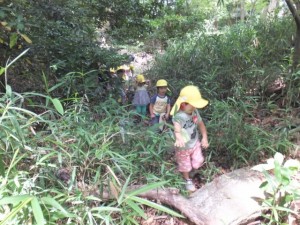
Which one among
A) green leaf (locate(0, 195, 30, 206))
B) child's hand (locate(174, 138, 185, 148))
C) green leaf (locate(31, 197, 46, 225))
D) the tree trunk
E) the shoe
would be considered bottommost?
the shoe

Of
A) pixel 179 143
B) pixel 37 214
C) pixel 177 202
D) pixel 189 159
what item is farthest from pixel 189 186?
pixel 37 214

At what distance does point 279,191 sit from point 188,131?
1.03 m

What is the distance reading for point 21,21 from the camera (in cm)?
327

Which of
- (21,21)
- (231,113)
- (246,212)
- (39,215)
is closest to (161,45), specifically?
(231,113)

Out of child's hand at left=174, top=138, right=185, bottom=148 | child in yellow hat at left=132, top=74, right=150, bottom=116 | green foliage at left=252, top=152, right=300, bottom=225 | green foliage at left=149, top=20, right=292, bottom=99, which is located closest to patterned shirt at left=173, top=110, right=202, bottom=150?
child's hand at left=174, top=138, right=185, bottom=148

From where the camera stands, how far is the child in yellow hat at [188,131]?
10.1 ft

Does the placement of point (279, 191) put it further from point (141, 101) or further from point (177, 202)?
point (141, 101)

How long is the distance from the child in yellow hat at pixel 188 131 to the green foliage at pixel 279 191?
0.77m

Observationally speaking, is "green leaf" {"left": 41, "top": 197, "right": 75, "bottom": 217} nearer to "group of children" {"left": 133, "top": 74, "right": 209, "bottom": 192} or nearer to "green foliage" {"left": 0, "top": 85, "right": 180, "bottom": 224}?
"green foliage" {"left": 0, "top": 85, "right": 180, "bottom": 224}

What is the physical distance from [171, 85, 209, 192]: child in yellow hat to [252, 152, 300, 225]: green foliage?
0.77m

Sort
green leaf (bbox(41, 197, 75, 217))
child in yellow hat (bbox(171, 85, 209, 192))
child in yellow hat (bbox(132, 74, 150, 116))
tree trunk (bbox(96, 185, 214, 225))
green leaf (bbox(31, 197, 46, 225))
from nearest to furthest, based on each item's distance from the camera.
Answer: green leaf (bbox(31, 197, 46, 225)) → green leaf (bbox(41, 197, 75, 217)) → tree trunk (bbox(96, 185, 214, 225)) → child in yellow hat (bbox(171, 85, 209, 192)) → child in yellow hat (bbox(132, 74, 150, 116))

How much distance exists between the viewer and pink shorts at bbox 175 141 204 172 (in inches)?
127

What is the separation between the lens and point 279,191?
2652mm

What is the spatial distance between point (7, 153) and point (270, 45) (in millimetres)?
5256
